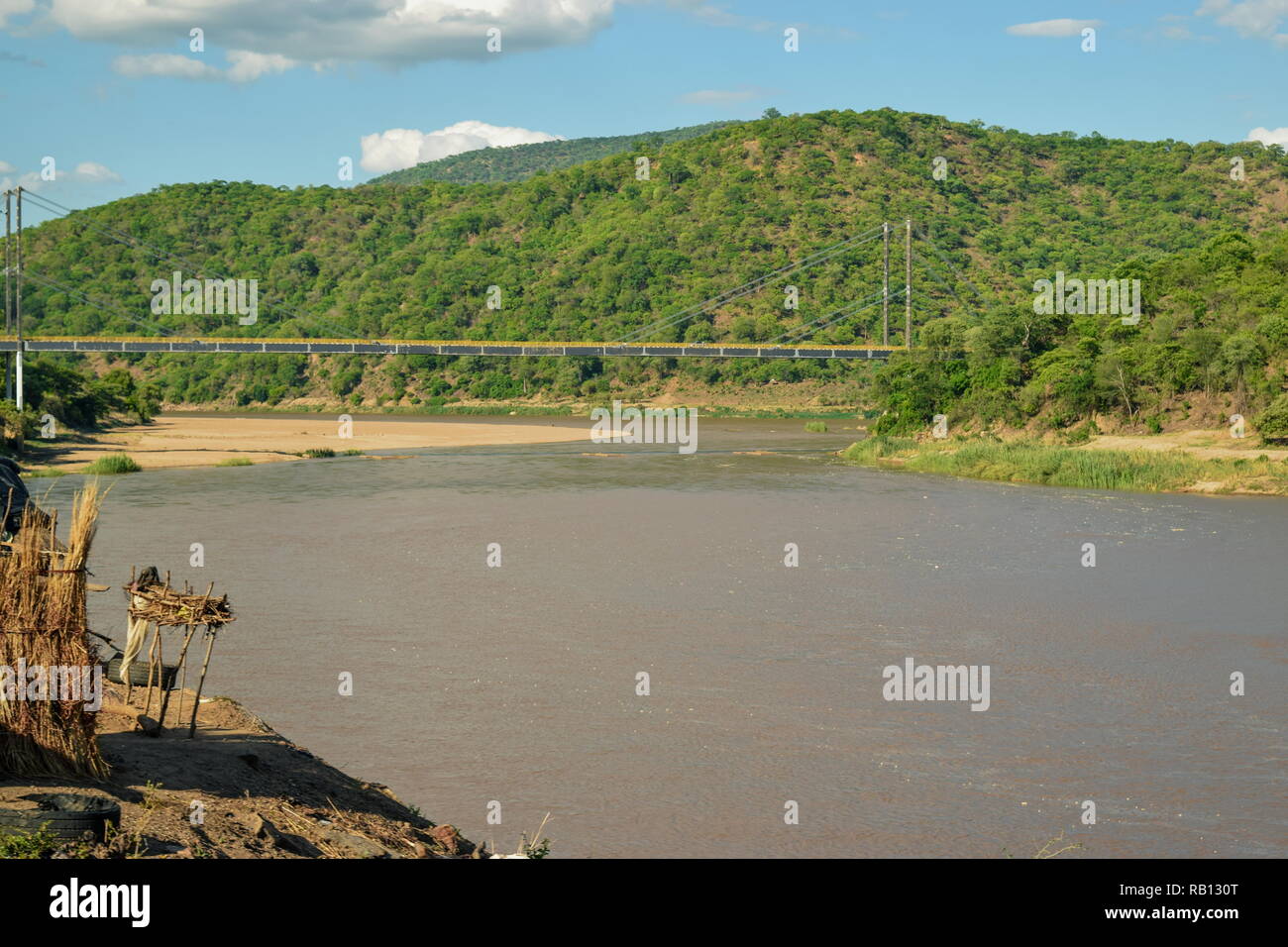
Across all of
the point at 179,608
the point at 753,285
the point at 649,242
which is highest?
the point at 649,242

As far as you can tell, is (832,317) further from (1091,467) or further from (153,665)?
(153,665)

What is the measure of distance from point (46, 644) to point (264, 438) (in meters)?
61.8

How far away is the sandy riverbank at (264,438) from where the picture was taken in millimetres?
52656

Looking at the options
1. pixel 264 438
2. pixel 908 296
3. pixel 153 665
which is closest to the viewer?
pixel 153 665

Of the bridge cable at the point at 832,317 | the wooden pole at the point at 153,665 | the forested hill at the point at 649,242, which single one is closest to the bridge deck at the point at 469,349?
the bridge cable at the point at 832,317

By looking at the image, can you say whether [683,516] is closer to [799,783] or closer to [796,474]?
[796,474]

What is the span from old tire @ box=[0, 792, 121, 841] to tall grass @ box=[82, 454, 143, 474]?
40.1 metres

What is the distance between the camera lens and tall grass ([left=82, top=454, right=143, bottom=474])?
4538 centimetres

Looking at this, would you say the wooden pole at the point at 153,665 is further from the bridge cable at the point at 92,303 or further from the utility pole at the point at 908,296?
the bridge cable at the point at 92,303

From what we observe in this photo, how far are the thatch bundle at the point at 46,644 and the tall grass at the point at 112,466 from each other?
3842cm

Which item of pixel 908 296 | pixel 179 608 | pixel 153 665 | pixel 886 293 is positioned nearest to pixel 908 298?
pixel 908 296

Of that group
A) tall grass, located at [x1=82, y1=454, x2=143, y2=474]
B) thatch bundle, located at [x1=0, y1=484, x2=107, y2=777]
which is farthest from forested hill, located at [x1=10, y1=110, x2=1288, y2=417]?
thatch bundle, located at [x1=0, y1=484, x2=107, y2=777]

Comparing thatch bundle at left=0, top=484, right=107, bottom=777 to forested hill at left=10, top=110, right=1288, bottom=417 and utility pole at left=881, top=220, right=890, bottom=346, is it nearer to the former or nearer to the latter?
utility pole at left=881, top=220, right=890, bottom=346

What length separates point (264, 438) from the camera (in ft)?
226
